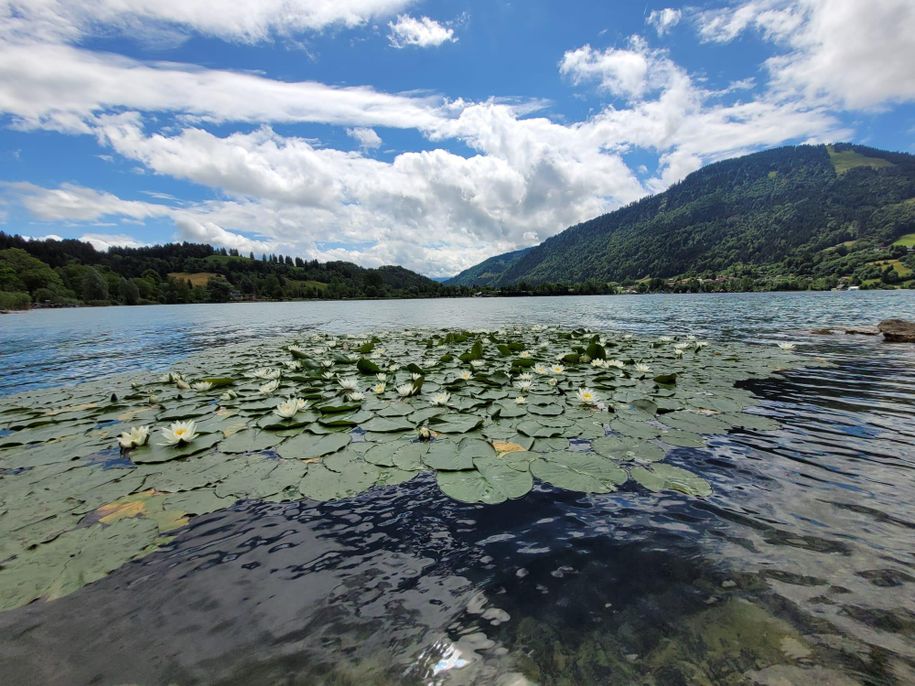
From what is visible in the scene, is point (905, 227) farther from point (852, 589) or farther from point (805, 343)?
point (852, 589)

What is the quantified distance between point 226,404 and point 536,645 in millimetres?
6589

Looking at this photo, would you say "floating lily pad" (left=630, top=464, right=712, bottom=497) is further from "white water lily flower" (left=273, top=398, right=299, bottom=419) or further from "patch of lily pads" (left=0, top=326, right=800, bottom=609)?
"white water lily flower" (left=273, top=398, right=299, bottom=419)

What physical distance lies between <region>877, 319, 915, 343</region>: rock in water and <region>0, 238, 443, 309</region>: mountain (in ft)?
373

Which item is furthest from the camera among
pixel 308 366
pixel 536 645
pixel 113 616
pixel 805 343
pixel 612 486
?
pixel 805 343

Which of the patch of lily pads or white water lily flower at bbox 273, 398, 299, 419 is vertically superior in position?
white water lily flower at bbox 273, 398, 299, 419

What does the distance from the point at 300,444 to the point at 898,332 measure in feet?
72.2

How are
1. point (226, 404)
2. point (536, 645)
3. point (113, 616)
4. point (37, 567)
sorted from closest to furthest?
1. point (536, 645)
2. point (113, 616)
3. point (37, 567)
4. point (226, 404)

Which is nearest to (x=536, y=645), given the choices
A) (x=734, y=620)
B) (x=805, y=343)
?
(x=734, y=620)

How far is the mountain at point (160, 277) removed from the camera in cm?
8962

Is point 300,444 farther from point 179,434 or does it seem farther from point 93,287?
point 93,287

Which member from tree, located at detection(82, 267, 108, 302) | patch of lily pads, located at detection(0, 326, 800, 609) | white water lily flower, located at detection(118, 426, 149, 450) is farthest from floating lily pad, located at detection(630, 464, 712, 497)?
tree, located at detection(82, 267, 108, 302)

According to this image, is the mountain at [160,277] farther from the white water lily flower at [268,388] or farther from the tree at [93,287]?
the white water lily flower at [268,388]

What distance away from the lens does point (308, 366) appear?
992cm

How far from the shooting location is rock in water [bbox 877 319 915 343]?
14.5 metres
